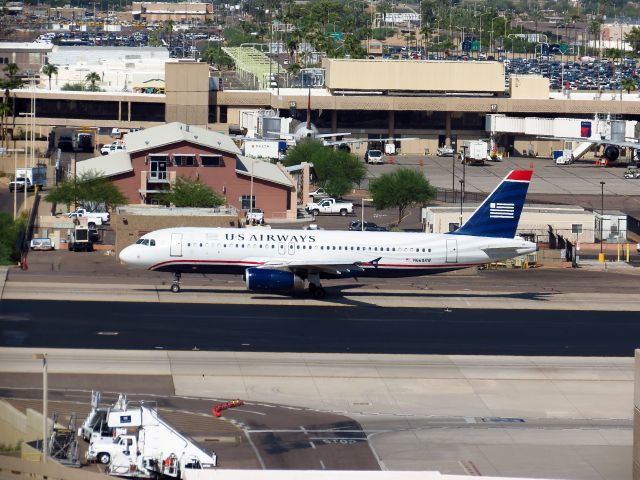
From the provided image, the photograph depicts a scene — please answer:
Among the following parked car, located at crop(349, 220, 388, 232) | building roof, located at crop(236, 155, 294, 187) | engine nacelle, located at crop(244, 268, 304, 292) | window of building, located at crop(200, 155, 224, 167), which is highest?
window of building, located at crop(200, 155, 224, 167)

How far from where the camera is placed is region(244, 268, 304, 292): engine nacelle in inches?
2830

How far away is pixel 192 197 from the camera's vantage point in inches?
4146

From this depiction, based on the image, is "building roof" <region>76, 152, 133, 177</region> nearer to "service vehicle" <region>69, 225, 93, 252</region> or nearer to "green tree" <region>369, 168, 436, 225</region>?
"service vehicle" <region>69, 225, 93, 252</region>

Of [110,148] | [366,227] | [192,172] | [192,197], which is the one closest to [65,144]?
[110,148]

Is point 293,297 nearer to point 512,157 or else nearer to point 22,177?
point 22,177

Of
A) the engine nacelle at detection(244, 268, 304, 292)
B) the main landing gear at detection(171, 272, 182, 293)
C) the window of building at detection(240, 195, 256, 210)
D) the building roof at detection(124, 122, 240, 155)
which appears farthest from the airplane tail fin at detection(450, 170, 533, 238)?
the building roof at detection(124, 122, 240, 155)

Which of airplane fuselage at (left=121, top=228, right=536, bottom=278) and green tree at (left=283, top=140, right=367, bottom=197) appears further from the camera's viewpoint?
green tree at (left=283, top=140, right=367, bottom=197)

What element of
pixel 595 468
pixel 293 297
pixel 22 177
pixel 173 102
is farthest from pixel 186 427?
pixel 173 102

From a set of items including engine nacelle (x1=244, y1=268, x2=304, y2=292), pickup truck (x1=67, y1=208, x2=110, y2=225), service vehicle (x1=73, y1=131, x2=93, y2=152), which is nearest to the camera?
engine nacelle (x1=244, y1=268, x2=304, y2=292)

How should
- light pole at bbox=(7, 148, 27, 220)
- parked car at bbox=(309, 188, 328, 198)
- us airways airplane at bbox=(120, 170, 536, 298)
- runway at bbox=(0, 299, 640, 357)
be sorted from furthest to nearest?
parked car at bbox=(309, 188, 328, 198)
light pole at bbox=(7, 148, 27, 220)
us airways airplane at bbox=(120, 170, 536, 298)
runway at bbox=(0, 299, 640, 357)

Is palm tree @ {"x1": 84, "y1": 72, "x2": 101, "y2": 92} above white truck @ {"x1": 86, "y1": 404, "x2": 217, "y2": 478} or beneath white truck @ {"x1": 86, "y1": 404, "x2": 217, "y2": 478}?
above

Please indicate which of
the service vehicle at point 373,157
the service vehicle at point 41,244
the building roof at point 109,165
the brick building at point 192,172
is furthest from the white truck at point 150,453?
the service vehicle at point 373,157

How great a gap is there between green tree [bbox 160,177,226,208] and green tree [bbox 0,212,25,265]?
1674 centimetres

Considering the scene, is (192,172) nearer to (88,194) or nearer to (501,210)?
(88,194)
